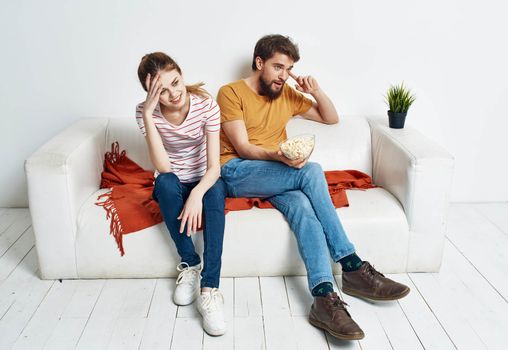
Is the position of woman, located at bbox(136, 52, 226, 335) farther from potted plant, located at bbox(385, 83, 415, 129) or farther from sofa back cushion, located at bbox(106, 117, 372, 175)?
potted plant, located at bbox(385, 83, 415, 129)

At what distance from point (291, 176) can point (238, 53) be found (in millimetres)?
890

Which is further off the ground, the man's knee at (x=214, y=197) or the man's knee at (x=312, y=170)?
the man's knee at (x=312, y=170)

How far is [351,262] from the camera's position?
2.25 metres

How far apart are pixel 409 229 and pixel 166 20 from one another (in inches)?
62.2

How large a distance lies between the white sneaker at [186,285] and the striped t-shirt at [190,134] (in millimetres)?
372

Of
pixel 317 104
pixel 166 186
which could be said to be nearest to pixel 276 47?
pixel 317 104

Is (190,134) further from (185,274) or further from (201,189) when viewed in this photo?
(185,274)

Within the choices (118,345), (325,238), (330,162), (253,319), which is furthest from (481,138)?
(118,345)

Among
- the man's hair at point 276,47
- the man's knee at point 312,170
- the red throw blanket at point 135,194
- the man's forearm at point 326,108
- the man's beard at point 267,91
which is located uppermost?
the man's hair at point 276,47

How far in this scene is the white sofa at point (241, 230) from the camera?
2305 millimetres

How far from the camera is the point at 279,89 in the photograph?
2.57m

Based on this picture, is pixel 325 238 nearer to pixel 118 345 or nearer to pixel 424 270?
pixel 424 270

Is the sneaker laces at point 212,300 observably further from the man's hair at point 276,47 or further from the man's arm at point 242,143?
the man's hair at point 276,47

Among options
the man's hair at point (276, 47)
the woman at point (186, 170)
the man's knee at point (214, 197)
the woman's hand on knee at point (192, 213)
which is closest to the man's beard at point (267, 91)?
the man's hair at point (276, 47)
